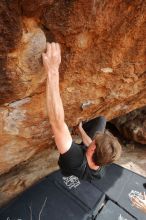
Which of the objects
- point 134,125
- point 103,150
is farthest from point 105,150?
point 134,125

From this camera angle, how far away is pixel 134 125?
17.2ft

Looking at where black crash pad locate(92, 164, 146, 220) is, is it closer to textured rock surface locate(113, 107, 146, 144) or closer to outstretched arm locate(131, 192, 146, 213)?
outstretched arm locate(131, 192, 146, 213)

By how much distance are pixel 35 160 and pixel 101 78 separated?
2141 mm

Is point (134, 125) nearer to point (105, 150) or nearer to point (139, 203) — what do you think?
point (139, 203)

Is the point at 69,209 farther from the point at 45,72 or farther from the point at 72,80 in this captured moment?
the point at 45,72

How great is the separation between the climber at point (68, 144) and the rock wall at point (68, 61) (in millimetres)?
117

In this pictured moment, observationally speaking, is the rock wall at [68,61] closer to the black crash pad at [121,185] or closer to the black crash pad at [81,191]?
the black crash pad at [81,191]

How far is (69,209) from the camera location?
362 cm

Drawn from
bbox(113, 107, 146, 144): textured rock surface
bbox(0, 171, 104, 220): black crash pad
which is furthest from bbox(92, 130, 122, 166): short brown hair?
bbox(113, 107, 146, 144): textured rock surface

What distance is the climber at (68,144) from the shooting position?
2.38 m

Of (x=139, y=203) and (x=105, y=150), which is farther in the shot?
(x=139, y=203)

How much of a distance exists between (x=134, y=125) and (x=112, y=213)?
1922 millimetres

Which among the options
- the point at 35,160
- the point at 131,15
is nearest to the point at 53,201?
the point at 35,160

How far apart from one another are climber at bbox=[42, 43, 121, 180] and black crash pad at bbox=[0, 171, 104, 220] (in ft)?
2.70
